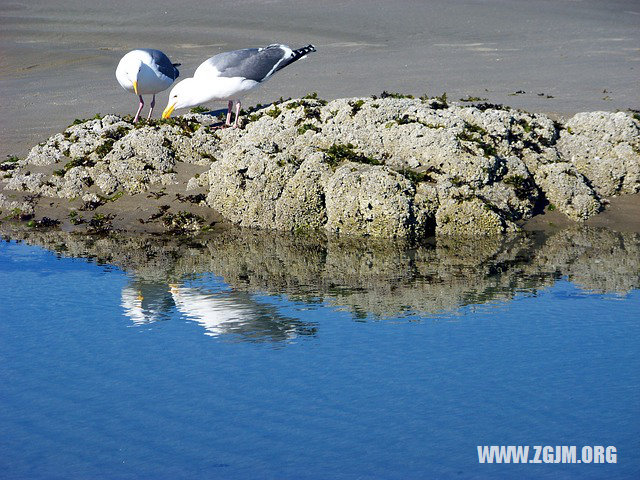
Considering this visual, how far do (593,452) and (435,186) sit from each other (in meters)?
4.71

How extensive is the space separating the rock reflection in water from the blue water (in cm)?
6

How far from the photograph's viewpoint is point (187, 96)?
11.0 meters

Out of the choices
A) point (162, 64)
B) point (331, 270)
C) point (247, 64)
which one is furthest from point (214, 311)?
point (162, 64)

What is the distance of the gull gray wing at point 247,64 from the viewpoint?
11.1m

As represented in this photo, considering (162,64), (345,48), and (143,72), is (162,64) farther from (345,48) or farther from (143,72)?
(345,48)

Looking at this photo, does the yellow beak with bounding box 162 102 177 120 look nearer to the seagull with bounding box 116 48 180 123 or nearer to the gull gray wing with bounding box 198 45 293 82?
the gull gray wing with bounding box 198 45 293 82

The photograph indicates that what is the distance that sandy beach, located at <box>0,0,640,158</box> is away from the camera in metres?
14.0

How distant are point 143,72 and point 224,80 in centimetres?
151

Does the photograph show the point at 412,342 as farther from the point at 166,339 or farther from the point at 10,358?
the point at 10,358

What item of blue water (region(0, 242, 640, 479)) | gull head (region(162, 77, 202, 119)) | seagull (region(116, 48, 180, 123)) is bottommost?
blue water (region(0, 242, 640, 479))

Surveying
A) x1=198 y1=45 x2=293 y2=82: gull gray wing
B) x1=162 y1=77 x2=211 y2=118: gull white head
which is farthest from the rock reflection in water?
x1=198 y1=45 x2=293 y2=82: gull gray wing

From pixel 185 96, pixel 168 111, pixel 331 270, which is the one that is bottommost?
A: pixel 331 270

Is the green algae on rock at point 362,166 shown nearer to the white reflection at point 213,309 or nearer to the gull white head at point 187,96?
the gull white head at point 187,96

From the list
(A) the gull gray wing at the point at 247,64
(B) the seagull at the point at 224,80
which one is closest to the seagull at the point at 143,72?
(B) the seagull at the point at 224,80
